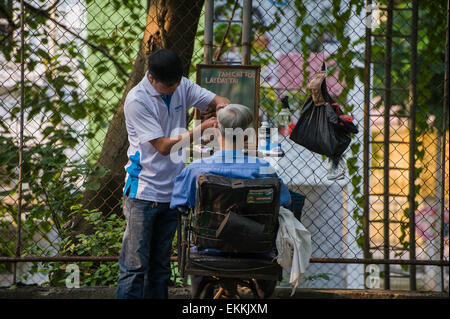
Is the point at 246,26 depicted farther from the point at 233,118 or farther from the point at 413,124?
the point at 413,124

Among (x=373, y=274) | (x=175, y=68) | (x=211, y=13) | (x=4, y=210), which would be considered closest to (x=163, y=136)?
(x=175, y=68)

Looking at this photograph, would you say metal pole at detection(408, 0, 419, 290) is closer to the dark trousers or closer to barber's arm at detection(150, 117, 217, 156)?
barber's arm at detection(150, 117, 217, 156)

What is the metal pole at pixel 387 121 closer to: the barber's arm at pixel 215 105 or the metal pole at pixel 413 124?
the metal pole at pixel 413 124

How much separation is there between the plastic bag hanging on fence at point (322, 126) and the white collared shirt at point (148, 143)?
0.87m

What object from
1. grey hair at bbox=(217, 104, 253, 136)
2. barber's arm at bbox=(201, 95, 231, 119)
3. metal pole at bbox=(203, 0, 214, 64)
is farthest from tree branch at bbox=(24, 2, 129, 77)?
grey hair at bbox=(217, 104, 253, 136)

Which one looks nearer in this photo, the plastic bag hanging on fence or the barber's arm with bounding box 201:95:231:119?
the barber's arm with bounding box 201:95:231:119

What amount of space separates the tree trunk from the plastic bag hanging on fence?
A: 51.3 inches

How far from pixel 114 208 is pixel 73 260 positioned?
0.63 meters

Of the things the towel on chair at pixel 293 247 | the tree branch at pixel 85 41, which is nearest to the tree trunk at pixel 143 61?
the tree branch at pixel 85 41

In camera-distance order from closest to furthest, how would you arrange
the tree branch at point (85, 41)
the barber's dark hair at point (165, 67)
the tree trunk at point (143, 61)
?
the barber's dark hair at point (165, 67), the tree trunk at point (143, 61), the tree branch at point (85, 41)

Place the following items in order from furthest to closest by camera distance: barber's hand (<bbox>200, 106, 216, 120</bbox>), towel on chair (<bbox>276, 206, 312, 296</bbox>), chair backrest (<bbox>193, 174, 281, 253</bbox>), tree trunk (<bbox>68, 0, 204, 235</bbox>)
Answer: tree trunk (<bbox>68, 0, 204, 235</bbox>) → barber's hand (<bbox>200, 106, 216, 120</bbox>) → towel on chair (<bbox>276, 206, 312, 296</bbox>) → chair backrest (<bbox>193, 174, 281, 253</bbox>)

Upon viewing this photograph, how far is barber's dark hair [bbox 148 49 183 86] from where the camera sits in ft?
9.07

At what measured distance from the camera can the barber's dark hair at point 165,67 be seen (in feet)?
9.07
